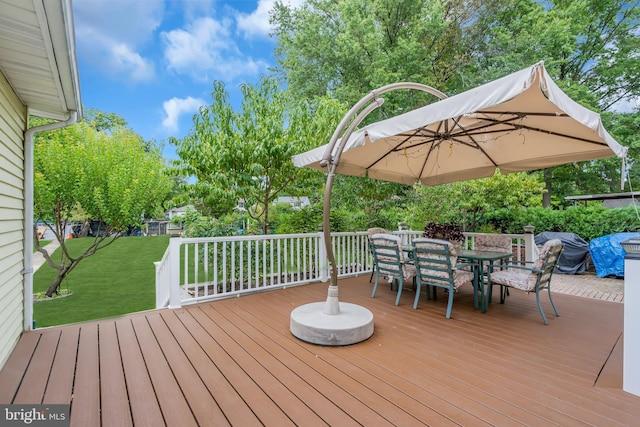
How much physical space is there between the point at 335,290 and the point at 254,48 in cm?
1760

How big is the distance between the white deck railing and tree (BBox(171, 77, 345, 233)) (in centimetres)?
104

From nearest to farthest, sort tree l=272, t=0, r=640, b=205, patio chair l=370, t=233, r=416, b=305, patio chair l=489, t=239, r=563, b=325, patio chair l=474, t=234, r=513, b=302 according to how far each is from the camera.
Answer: patio chair l=489, t=239, r=563, b=325 < patio chair l=370, t=233, r=416, b=305 < patio chair l=474, t=234, r=513, b=302 < tree l=272, t=0, r=640, b=205

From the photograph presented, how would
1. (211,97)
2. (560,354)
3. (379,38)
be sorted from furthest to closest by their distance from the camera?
(379,38)
(211,97)
(560,354)

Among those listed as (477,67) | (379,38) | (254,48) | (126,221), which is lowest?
(126,221)

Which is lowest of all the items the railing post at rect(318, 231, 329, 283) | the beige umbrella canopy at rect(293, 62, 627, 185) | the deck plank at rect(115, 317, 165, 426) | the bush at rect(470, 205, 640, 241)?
the deck plank at rect(115, 317, 165, 426)

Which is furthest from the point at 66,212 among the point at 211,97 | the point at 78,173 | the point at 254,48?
the point at 254,48

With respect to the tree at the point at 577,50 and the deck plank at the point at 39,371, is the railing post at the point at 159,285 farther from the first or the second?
the tree at the point at 577,50

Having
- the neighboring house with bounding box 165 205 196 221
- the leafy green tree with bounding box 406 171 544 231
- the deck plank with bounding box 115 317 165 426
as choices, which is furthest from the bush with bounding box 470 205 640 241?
the deck plank with bounding box 115 317 165 426

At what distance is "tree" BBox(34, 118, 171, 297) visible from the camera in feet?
22.3

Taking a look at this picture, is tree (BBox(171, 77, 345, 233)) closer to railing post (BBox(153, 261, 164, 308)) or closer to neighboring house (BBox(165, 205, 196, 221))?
neighboring house (BBox(165, 205, 196, 221))

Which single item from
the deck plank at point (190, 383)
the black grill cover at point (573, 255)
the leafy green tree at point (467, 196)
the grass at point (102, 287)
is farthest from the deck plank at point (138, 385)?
the black grill cover at point (573, 255)

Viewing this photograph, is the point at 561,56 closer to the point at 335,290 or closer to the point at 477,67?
the point at 477,67

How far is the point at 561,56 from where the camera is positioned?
11.3 m

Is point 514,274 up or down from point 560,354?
up
